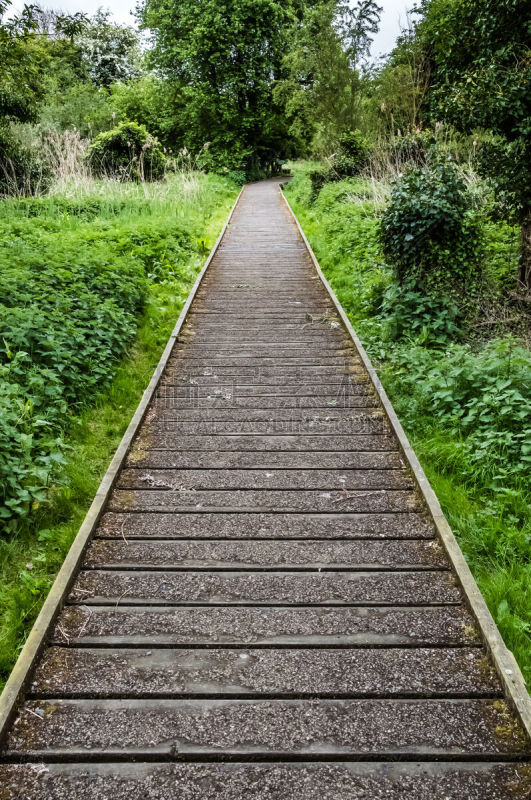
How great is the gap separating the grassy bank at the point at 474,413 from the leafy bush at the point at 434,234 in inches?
14.9

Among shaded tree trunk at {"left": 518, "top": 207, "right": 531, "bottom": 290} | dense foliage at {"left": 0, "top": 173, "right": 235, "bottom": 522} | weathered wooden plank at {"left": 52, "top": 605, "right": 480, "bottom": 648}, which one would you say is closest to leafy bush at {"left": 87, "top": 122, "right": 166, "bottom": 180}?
dense foliage at {"left": 0, "top": 173, "right": 235, "bottom": 522}

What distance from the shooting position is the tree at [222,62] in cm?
2523

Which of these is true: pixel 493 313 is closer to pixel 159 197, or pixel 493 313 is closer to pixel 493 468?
pixel 493 468

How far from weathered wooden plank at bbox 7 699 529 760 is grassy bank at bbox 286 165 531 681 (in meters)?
0.50

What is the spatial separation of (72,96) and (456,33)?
27.9 meters

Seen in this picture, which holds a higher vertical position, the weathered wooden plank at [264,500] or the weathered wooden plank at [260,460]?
the weathered wooden plank at [260,460]

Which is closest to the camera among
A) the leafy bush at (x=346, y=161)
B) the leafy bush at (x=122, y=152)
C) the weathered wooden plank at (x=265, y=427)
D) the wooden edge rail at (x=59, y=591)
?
the wooden edge rail at (x=59, y=591)

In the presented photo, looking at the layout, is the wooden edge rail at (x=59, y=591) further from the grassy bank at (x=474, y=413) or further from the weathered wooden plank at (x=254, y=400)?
the grassy bank at (x=474, y=413)

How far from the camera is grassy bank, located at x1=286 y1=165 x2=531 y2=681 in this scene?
313 cm

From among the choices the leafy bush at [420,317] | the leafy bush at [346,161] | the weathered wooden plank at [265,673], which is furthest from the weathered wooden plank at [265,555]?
the leafy bush at [346,161]

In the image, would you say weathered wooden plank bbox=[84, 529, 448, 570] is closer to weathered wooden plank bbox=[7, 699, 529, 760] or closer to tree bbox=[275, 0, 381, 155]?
weathered wooden plank bbox=[7, 699, 529, 760]

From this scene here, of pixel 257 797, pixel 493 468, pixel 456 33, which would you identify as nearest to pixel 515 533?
pixel 493 468

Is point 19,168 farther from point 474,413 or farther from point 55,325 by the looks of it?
point 474,413

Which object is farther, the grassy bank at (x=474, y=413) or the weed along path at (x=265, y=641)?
the grassy bank at (x=474, y=413)
